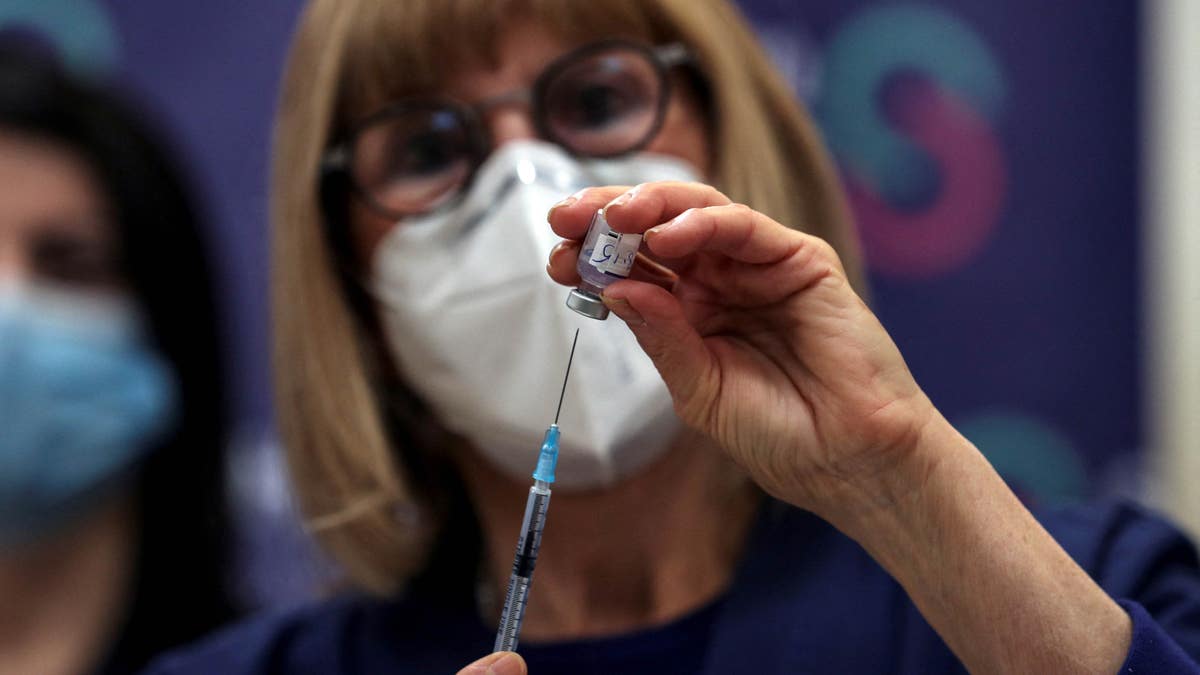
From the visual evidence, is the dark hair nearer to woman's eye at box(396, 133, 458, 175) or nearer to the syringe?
woman's eye at box(396, 133, 458, 175)

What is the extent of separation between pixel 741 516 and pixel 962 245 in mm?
870

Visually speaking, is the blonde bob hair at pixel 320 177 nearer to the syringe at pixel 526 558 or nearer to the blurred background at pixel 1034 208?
the syringe at pixel 526 558

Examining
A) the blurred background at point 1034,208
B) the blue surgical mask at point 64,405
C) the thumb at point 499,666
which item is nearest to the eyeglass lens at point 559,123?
the thumb at point 499,666

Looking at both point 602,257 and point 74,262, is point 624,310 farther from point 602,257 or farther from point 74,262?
point 74,262

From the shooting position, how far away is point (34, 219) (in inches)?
57.8

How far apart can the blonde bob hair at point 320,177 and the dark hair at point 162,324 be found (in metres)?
0.49

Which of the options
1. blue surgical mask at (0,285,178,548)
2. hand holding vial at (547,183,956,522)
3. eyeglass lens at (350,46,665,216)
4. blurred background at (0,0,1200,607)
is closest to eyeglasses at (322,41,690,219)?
eyeglass lens at (350,46,665,216)

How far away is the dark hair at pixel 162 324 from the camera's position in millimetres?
1555

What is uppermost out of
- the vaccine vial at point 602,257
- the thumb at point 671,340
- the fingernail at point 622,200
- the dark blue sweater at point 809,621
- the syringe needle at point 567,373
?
the fingernail at point 622,200

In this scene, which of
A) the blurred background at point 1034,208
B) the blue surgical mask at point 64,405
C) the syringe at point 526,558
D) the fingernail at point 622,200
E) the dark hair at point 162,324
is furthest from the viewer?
the blurred background at point 1034,208

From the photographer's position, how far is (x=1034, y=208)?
1.69 m

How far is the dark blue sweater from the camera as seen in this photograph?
848 millimetres

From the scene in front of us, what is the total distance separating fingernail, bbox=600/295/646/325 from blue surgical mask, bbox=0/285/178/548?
1018 mm

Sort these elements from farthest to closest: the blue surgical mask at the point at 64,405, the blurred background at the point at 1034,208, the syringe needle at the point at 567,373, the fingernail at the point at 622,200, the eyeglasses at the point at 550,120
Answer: the blurred background at the point at 1034,208 < the blue surgical mask at the point at 64,405 < the eyeglasses at the point at 550,120 < the syringe needle at the point at 567,373 < the fingernail at the point at 622,200
